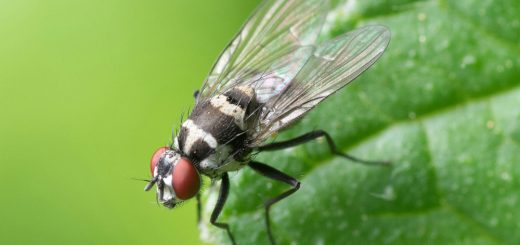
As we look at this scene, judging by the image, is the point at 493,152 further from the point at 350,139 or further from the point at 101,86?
the point at 101,86

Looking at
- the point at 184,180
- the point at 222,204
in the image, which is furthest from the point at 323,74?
the point at 184,180

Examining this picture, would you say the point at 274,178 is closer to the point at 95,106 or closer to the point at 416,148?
the point at 416,148

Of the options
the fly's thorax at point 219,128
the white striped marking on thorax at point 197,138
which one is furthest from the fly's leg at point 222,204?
the white striped marking on thorax at point 197,138

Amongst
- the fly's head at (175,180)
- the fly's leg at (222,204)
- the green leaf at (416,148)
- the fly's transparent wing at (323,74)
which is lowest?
the green leaf at (416,148)

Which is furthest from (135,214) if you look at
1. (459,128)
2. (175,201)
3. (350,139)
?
(459,128)

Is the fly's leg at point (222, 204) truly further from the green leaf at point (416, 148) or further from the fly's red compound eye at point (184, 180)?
the fly's red compound eye at point (184, 180)
